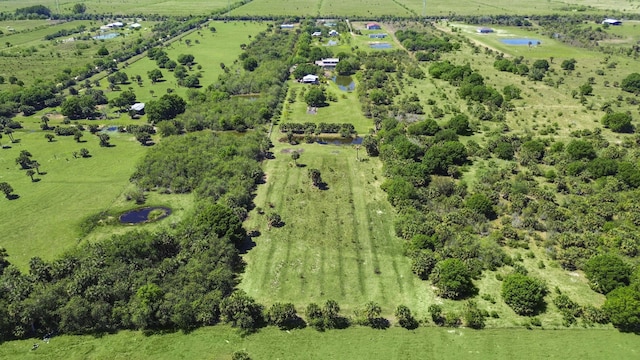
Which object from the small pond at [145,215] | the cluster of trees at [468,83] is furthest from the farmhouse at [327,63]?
the small pond at [145,215]

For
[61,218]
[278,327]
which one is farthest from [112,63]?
[278,327]

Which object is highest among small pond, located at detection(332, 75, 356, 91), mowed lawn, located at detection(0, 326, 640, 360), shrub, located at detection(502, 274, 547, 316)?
small pond, located at detection(332, 75, 356, 91)

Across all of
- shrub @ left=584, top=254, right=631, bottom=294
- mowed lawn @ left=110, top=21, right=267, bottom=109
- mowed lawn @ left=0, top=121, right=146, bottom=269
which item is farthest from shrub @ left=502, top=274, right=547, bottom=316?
mowed lawn @ left=110, top=21, right=267, bottom=109

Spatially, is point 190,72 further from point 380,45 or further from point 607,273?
point 607,273

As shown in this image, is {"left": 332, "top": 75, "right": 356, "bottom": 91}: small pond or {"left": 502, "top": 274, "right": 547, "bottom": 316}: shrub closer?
{"left": 502, "top": 274, "right": 547, "bottom": 316}: shrub

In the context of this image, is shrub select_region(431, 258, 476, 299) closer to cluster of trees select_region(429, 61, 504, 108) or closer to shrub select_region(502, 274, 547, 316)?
shrub select_region(502, 274, 547, 316)

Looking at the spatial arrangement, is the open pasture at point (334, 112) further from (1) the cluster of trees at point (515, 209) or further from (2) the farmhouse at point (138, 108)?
(2) the farmhouse at point (138, 108)

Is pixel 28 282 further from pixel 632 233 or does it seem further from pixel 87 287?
pixel 632 233
